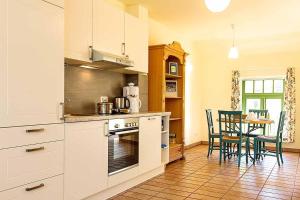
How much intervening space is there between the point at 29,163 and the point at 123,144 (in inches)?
48.7

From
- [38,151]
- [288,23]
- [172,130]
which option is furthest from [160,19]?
[38,151]

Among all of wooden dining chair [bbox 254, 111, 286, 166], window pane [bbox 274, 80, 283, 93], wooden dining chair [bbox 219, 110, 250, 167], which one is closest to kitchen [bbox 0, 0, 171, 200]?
wooden dining chair [bbox 219, 110, 250, 167]

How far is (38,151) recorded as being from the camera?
2.04 meters

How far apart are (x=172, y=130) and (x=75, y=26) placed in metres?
2.79

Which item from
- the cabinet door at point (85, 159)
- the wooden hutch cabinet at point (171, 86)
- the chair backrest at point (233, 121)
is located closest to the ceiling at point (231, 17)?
the wooden hutch cabinet at point (171, 86)

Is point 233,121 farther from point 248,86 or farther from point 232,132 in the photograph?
point 248,86

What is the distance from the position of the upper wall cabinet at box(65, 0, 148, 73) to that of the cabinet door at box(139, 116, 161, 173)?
2.50 feet

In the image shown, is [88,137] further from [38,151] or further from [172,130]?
[172,130]

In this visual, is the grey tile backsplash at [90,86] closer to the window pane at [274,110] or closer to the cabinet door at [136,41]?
the cabinet door at [136,41]

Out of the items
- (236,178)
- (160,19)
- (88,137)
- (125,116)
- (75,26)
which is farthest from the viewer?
(160,19)

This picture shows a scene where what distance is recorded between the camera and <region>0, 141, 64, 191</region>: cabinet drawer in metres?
1.82

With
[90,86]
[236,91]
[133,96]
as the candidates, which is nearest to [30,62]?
[90,86]

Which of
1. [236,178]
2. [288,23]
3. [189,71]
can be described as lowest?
[236,178]

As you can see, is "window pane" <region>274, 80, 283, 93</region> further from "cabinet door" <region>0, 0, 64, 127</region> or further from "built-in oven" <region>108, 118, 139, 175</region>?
"cabinet door" <region>0, 0, 64, 127</region>
